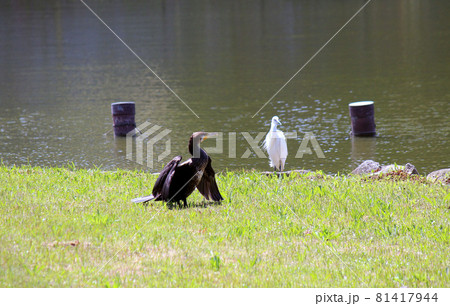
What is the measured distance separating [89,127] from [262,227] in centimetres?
1121

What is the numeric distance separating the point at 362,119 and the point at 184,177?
26.0 ft

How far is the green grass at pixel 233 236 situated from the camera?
5152 millimetres

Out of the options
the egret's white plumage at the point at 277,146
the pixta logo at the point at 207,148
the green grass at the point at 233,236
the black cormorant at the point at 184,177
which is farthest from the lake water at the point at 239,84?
the black cormorant at the point at 184,177

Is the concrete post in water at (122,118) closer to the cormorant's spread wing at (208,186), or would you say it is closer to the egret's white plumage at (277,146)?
the egret's white plumage at (277,146)

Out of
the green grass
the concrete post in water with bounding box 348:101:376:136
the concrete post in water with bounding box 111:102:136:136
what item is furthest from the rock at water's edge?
the concrete post in water with bounding box 111:102:136:136

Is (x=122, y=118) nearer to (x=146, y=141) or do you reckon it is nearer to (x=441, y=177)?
(x=146, y=141)

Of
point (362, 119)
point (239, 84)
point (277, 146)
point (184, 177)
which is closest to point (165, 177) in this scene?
point (184, 177)

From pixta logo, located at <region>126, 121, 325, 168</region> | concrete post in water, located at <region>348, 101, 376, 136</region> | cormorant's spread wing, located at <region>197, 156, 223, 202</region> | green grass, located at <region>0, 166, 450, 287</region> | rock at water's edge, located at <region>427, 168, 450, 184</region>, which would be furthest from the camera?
concrete post in water, located at <region>348, 101, 376, 136</region>

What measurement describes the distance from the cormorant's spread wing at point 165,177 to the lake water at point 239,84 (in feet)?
15.1

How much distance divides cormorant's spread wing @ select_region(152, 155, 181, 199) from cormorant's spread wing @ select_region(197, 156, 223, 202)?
1.36ft

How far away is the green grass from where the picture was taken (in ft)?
16.9

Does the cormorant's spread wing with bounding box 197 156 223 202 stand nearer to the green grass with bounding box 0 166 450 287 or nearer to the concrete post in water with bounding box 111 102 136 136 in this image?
the green grass with bounding box 0 166 450 287

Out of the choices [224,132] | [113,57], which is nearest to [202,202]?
[224,132]

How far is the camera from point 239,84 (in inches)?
873
